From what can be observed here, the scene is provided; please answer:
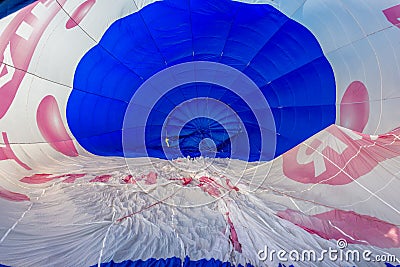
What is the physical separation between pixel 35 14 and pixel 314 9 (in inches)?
A: 86.1

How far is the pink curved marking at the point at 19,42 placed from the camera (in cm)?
288

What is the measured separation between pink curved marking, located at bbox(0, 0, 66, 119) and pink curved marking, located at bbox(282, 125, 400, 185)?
2068mm

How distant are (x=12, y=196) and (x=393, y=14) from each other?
10.0 feet

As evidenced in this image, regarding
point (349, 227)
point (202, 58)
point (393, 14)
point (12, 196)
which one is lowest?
point (12, 196)

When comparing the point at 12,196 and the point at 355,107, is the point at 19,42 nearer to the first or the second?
the point at 12,196

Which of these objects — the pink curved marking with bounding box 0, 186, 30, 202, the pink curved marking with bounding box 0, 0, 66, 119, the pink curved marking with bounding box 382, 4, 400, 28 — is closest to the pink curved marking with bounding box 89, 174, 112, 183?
the pink curved marking with bounding box 0, 186, 30, 202

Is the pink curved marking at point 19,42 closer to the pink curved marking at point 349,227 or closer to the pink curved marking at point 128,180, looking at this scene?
the pink curved marking at point 128,180

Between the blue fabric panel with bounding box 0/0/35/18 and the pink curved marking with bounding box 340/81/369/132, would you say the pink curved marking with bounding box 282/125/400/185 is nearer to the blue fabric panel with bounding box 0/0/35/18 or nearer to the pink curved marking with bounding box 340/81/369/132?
the pink curved marking with bounding box 340/81/369/132

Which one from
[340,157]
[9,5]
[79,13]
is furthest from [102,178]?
[340,157]

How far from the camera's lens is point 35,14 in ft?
9.81

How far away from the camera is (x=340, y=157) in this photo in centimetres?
276

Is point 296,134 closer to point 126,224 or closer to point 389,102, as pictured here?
point 389,102

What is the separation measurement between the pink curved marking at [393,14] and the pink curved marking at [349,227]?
69.1 inches

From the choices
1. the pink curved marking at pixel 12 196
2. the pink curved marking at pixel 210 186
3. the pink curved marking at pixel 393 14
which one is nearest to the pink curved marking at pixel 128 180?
the pink curved marking at pixel 210 186
